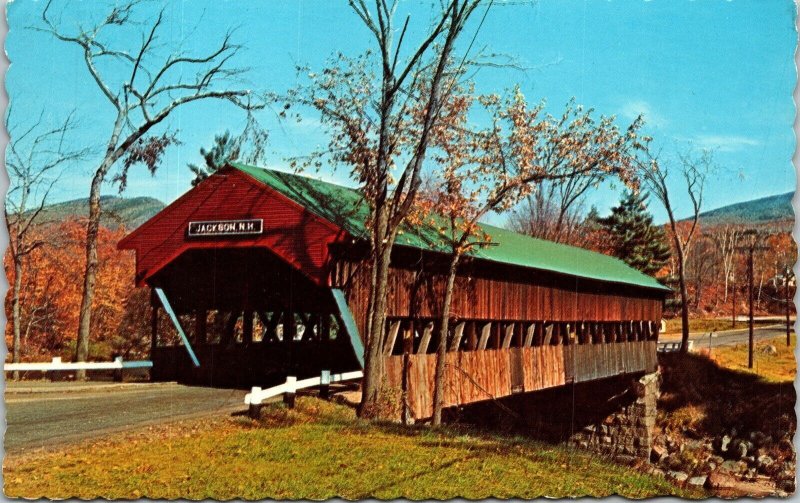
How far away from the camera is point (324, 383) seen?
49.7ft

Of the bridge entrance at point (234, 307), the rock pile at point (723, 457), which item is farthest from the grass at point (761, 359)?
the bridge entrance at point (234, 307)

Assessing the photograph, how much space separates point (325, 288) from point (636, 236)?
32.4 m

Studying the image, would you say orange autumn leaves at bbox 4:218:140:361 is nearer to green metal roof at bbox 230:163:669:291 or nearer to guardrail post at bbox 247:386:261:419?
green metal roof at bbox 230:163:669:291

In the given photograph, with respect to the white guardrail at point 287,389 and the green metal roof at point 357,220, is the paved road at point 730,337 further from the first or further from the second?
the white guardrail at point 287,389

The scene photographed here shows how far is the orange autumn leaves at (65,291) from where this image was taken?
16562 mm

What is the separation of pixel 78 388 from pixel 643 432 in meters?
23.6

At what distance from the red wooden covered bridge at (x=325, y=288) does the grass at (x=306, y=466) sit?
12.6ft

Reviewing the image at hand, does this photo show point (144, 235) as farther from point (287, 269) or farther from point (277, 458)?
point (277, 458)

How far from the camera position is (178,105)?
15.7 m

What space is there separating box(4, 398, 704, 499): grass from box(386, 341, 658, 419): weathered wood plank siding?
3.76 meters

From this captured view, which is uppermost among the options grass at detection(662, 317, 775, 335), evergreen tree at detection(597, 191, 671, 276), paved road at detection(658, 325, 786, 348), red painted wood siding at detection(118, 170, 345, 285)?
evergreen tree at detection(597, 191, 671, 276)

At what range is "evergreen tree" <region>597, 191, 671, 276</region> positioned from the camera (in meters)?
46.4

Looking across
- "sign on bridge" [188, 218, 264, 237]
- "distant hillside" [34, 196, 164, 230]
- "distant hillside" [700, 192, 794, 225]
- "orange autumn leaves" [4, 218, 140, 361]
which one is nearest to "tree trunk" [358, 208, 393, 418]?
"sign on bridge" [188, 218, 264, 237]

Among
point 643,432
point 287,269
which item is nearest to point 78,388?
point 287,269
